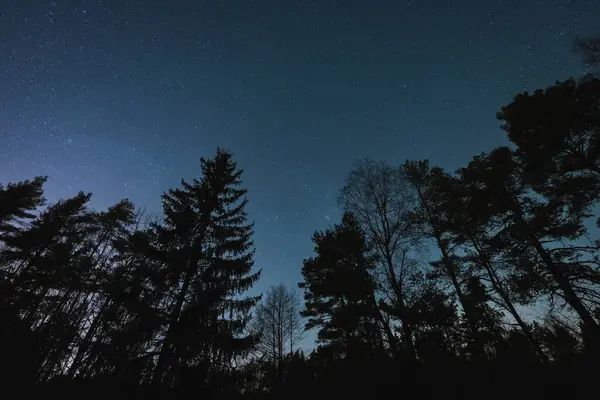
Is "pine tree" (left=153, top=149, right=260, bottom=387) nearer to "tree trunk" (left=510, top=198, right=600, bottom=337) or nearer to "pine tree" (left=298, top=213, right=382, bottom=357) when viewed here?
"pine tree" (left=298, top=213, right=382, bottom=357)

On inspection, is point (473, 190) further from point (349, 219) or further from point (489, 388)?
point (489, 388)

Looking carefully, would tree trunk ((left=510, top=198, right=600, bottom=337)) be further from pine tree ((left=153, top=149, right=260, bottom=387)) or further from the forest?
pine tree ((left=153, top=149, right=260, bottom=387))

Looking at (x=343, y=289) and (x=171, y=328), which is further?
(x=343, y=289)

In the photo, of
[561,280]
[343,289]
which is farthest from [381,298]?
[561,280]

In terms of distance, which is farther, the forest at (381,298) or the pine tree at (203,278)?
the pine tree at (203,278)

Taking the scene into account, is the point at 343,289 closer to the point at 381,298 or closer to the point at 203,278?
the point at 381,298

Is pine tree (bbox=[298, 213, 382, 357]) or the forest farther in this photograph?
pine tree (bbox=[298, 213, 382, 357])

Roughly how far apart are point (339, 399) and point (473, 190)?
→ 13139 mm

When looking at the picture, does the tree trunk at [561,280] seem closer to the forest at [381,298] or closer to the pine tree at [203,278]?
the forest at [381,298]

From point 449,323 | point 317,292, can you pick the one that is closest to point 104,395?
point 317,292

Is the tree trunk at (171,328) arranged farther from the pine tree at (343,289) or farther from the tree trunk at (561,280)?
the tree trunk at (561,280)

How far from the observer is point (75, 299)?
1852cm

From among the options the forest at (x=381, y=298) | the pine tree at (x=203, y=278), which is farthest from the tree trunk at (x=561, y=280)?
the pine tree at (x=203, y=278)

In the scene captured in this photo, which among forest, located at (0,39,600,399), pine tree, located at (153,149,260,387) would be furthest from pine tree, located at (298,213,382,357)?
pine tree, located at (153,149,260,387)
